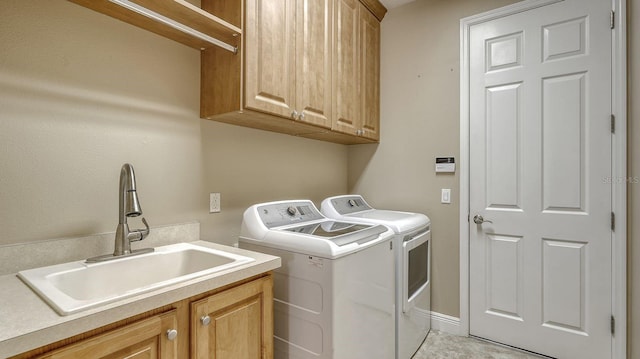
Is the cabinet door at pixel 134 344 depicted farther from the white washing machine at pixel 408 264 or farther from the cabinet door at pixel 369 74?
the cabinet door at pixel 369 74

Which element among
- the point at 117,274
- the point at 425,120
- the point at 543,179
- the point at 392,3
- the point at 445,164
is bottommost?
the point at 117,274

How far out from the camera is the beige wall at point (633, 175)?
1.77 meters

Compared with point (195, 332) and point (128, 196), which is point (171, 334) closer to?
point (195, 332)

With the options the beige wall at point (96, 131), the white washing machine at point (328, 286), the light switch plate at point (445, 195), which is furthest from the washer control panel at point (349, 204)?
the beige wall at point (96, 131)

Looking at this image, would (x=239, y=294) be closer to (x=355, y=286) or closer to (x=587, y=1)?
(x=355, y=286)

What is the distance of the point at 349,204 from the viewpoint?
2.47 m

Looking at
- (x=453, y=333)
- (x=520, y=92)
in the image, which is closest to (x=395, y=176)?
(x=520, y=92)

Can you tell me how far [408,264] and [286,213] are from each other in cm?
85

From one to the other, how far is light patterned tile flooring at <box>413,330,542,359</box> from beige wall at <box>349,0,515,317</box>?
8.0 inches

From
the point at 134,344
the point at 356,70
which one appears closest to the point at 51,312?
the point at 134,344

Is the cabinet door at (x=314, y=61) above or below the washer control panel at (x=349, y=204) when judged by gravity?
above

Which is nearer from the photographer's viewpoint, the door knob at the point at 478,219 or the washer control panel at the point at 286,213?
the washer control panel at the point at 286,213

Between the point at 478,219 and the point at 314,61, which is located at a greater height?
the point at 314,61

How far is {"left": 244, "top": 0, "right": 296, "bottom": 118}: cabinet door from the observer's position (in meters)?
1.49
